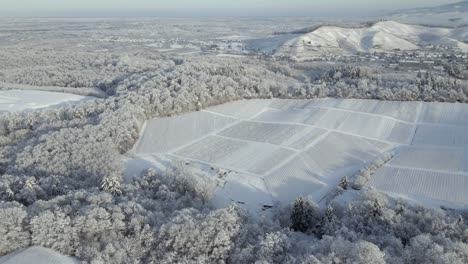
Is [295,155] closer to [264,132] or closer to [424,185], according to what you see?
[264,132]

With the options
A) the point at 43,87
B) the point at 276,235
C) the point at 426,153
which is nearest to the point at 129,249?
the point at 276,235

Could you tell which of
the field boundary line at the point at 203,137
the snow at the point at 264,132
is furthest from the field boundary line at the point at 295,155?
the field boundary line at the point at 203,137

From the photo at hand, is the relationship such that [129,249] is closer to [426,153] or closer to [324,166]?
[324,166]

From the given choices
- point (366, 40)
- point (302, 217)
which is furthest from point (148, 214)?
point (366, 40)

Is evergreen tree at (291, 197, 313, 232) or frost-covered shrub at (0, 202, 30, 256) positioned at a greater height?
frost-covered shrub at (0, 202, 30, 256)

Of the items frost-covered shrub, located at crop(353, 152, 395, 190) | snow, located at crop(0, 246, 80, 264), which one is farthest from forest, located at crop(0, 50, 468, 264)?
snow, located at crop(0, 246, 80, 264)

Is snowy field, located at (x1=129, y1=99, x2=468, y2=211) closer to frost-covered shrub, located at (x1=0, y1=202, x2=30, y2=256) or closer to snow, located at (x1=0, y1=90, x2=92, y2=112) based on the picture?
frost-covered shrub, located at (x1=0, y1=202, x2=30, y2=256)
